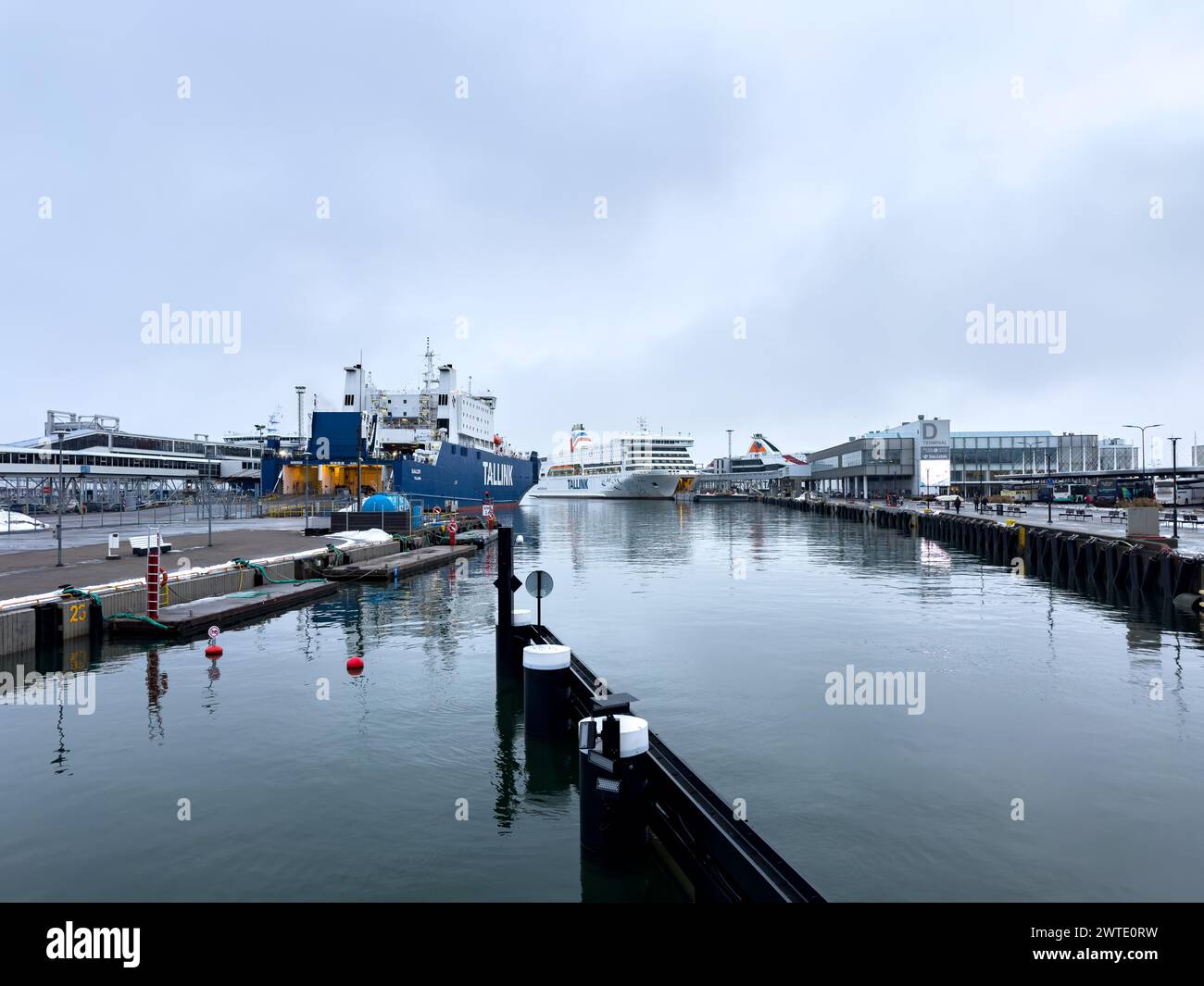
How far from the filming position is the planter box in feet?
122

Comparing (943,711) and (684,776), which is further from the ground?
(684,776)

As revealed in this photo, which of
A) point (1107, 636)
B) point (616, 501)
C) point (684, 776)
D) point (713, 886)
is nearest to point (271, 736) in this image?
point (684, 776)

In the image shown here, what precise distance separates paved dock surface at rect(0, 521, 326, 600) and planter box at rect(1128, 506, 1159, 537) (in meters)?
42.2

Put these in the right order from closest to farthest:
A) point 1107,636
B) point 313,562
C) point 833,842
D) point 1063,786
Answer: point 833,842 → point 1063,786 → point 1107,636 → point 313,562

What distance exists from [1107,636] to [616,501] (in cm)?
14725

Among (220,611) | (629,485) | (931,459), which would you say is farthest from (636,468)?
(220,611)

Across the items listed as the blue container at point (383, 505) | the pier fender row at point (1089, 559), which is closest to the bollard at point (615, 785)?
the pier fender row at point (1089, 559)

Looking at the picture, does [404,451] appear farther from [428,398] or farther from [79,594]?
[79,594]

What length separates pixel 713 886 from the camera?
7.21 metres

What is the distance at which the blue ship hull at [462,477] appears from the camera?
247 ft

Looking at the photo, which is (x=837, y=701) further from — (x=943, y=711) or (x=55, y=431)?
(x=55, y=431)

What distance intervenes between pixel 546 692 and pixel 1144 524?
1472 inches

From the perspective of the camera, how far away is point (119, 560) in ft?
100

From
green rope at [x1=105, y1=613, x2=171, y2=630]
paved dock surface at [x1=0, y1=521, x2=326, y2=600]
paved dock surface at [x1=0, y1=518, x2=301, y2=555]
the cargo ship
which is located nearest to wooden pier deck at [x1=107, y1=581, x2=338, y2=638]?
green rope at [x1=105, y1=613, x2=171, y2=630]
